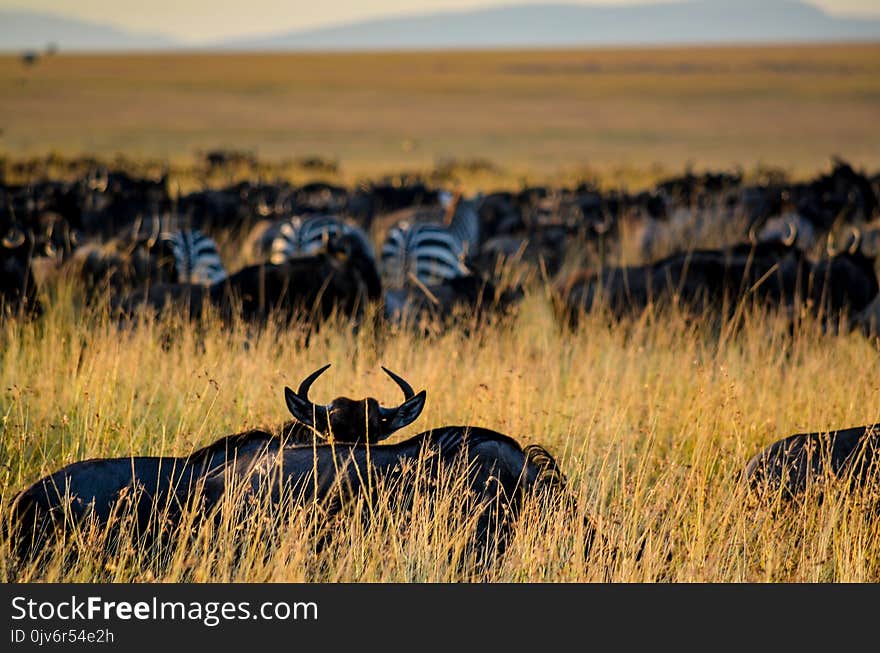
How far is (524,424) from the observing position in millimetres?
6504

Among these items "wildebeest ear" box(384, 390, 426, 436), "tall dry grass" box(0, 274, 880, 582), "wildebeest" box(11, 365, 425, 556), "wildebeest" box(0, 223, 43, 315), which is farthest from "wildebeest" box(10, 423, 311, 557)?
"wildebeest" box(0, 223, 43, 315)

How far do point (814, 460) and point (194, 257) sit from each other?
8.89 meters

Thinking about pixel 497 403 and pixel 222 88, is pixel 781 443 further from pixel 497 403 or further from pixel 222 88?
pixel 222 88

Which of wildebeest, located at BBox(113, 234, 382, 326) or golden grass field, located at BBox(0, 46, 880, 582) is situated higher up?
wildebeest, located at BBox(113, 234, 382, 326)

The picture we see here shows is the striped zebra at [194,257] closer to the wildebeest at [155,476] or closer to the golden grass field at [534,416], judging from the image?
the golden grass field at [534,416]

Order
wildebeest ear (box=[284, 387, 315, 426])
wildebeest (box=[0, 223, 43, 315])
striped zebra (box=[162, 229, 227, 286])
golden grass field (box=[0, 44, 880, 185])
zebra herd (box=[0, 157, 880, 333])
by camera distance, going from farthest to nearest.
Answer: golden grass field (box=[0, 44, 880, 185]), striped zebra (box=[162, 229, 227, 286]), zebra herd (box=[0, 157, 880, 333]), wildebeest (box=[0, 223, 43, 315]), wildebeest ear (box=[284, 387, 315, 426])

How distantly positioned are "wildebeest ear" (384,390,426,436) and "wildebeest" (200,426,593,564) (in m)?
0.12

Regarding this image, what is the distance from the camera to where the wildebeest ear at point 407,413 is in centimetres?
490

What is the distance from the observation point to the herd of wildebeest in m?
4.66

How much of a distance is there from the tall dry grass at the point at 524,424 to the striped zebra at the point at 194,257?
1939mm

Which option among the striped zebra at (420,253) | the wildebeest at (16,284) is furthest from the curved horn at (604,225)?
the wildebeest at (16,284)

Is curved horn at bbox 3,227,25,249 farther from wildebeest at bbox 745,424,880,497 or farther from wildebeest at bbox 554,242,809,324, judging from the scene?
wildebeest at bbox 745,424,880,497

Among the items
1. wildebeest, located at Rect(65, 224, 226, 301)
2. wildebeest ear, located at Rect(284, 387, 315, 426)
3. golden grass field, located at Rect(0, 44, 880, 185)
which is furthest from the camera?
golden grass field, located at Rect(0, 44, 880, 185)

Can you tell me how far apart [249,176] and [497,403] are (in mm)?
34543
